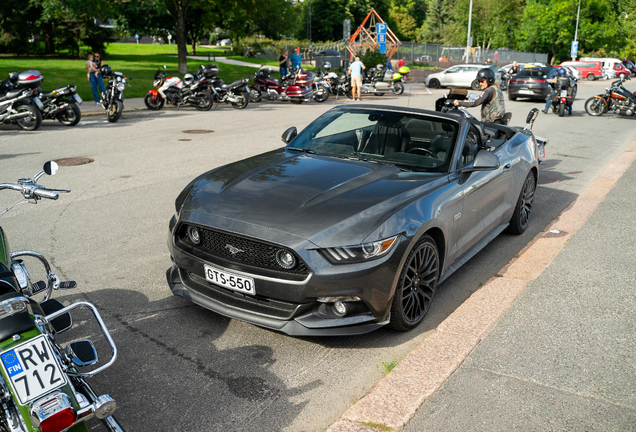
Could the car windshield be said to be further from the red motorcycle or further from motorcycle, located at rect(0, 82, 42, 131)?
the red motorcycle

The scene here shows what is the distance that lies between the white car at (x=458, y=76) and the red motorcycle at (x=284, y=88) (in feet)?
48.9

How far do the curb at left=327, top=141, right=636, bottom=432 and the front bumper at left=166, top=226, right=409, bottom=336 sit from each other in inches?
16.0

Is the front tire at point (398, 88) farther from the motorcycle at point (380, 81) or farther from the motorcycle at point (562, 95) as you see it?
the motorcycle at point (562, 95)

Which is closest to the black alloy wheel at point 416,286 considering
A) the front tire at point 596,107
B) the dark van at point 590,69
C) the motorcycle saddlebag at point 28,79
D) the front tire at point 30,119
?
the front tire at point 30,119

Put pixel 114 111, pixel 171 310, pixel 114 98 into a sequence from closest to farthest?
pixel 171 310 < pixel 114 111 < pixel 114 98

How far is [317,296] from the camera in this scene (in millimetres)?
3539

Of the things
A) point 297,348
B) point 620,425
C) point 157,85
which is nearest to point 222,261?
point 297,348

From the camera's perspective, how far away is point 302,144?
540 centimetres

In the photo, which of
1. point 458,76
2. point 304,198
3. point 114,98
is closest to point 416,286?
point 304,198

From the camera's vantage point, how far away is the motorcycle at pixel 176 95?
18.3 m

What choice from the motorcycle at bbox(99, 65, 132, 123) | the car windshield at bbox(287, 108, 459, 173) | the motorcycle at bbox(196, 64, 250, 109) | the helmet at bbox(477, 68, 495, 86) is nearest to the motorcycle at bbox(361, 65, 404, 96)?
the motorcycle at bbox(196, 64, 250, 109)

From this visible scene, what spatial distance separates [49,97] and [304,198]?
491 inches

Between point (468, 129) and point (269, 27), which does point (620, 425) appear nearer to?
point (468, 129)

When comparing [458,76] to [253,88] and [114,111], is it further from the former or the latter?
[114,111]
